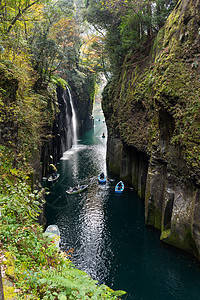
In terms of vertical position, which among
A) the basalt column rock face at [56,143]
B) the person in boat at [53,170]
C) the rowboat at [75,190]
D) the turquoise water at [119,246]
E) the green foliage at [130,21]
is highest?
the green foliage at [130,21]

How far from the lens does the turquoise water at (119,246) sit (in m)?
11.3

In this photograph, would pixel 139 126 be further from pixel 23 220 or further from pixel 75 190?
pixel 23 220

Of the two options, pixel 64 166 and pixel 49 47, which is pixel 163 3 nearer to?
pixel 49 47

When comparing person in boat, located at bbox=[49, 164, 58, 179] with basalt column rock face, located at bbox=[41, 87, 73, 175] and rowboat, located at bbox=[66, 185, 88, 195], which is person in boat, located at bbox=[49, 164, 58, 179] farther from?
rowboat, located at bbox=[66, 185, 88, 195]

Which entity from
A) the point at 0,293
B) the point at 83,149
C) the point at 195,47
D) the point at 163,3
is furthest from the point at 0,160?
the point at 83,149

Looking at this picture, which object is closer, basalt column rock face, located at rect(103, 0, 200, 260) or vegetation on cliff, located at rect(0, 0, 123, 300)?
vegetation on cliff, located at rect(0, 0, 123, 300)

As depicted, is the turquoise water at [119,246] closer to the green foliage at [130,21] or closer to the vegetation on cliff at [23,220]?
the vegetation on cliff at [23,220]

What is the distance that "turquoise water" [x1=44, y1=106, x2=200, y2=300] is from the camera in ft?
37.0

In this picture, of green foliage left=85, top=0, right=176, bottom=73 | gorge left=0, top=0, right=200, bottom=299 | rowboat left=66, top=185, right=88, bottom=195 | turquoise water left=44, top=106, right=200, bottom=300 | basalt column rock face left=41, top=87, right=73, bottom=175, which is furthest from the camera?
basalt column rock face left=41, top=87, right=73, bottom=175

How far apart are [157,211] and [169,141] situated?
5.49 meters

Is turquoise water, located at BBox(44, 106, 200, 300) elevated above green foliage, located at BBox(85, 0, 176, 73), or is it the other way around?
green foliage, located at BBox(85, 0, 176, 73)

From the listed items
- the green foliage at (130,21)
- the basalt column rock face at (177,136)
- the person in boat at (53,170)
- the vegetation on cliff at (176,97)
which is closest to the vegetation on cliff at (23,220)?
the basalt column rock face at (177,136)

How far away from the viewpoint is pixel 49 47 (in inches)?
968

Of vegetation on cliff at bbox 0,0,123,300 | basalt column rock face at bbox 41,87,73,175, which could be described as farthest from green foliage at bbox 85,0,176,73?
basalt column rock face at bbox 41,87,73,175
